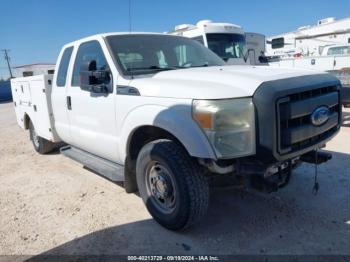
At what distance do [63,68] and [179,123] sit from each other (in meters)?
2.93

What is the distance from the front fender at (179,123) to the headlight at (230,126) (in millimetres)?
86

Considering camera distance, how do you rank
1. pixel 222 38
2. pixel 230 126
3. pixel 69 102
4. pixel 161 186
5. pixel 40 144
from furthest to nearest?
pixel 222 38
pixel 40 144
pixel 69 102
pixel 161 186
pixel 230 126

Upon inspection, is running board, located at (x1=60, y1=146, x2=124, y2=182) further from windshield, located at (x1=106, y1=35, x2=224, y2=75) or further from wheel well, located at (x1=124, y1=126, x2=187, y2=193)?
windshield, located at (x1=106, y1=35, x2=224, y2=75)

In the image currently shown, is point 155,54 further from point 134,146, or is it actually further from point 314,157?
point 314,157

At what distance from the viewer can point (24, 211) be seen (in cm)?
410

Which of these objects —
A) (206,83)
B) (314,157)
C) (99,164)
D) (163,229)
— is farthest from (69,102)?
(314,157)

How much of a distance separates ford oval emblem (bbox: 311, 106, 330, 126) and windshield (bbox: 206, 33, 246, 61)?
913 centimetres

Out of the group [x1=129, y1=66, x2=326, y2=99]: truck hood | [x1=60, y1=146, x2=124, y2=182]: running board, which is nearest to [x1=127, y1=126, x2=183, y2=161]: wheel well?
[x1=60, y1=146, x2=124, y2=182]: running board

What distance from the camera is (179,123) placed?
291 centimetres

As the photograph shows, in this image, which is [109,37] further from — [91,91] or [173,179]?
[173,179]

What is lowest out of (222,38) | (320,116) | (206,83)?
(320,116)

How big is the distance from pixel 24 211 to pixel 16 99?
3.91 metres

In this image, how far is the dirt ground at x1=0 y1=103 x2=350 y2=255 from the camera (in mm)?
3102

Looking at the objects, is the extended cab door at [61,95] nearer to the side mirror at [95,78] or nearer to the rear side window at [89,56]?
the rear side window at [89,56]
